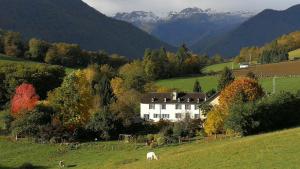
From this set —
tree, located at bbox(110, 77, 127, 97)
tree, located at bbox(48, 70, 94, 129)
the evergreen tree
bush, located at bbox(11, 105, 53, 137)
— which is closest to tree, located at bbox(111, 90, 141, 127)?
the evergreen tree

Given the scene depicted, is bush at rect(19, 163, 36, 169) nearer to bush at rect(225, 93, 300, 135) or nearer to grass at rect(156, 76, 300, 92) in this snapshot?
bush at rect(225, 93, 300, 135)

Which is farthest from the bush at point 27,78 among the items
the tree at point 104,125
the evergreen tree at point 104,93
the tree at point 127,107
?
the tree at point 104,125

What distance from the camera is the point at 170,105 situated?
11981cm

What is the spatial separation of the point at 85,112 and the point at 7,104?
102 feet

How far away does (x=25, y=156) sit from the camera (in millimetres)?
77812

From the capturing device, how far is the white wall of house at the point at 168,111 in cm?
11700

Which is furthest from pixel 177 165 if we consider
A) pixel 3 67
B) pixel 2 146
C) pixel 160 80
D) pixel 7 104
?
pixel 160 80

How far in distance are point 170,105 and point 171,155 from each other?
2261 inches

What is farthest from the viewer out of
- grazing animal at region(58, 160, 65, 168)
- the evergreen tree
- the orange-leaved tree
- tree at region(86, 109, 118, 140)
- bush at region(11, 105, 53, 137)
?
the evergreen tree

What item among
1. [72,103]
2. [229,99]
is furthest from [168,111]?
[229,99]

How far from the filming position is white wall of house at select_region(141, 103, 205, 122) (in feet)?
384

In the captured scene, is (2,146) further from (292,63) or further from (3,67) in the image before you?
(292,63)

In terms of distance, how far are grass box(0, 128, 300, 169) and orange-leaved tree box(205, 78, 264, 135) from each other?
37.5 feet

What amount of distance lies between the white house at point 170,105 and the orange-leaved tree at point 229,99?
71.4 feet
